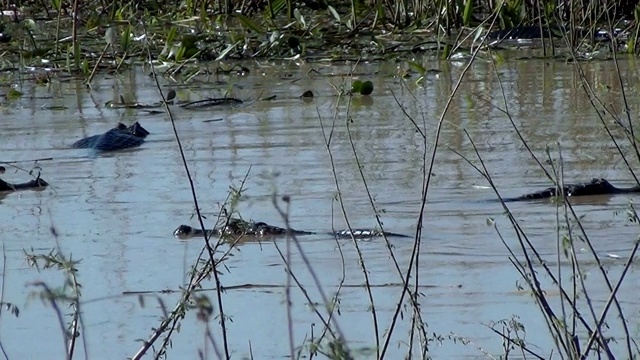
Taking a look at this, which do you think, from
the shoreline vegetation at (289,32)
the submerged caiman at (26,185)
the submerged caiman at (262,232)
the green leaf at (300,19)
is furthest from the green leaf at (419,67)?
the submerged caiman at (262,232)

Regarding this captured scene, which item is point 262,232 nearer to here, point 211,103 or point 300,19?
point 211,103

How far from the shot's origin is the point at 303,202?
5.43 metres

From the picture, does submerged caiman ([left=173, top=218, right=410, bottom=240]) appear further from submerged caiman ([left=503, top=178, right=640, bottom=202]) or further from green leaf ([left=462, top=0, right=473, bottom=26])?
green leaf ([left=462, top=0, right=473, bottom=26])

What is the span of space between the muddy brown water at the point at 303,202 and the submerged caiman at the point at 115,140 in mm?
85

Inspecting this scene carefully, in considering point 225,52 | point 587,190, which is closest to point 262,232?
point 587,190

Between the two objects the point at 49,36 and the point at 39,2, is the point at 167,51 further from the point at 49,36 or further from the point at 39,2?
the point at 39,2

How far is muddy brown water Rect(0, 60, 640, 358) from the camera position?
3.86 meters

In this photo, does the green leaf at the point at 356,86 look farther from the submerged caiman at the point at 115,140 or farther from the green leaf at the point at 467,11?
the green leaf at the point at 467,11

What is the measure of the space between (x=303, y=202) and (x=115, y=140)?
63.6 inches

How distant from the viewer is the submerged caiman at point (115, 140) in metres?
6.71

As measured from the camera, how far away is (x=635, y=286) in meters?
4.00

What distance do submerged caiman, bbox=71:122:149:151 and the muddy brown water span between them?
0.28ft

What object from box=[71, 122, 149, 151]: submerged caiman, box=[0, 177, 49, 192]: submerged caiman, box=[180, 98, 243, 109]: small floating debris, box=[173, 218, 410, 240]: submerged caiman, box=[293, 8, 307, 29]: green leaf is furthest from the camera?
box=[293, 8, 307, 29]: green leaf

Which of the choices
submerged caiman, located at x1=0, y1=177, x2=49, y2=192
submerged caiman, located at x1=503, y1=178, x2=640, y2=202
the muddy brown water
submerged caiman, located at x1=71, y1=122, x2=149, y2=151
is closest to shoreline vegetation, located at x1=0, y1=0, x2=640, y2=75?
the muddy brown water
